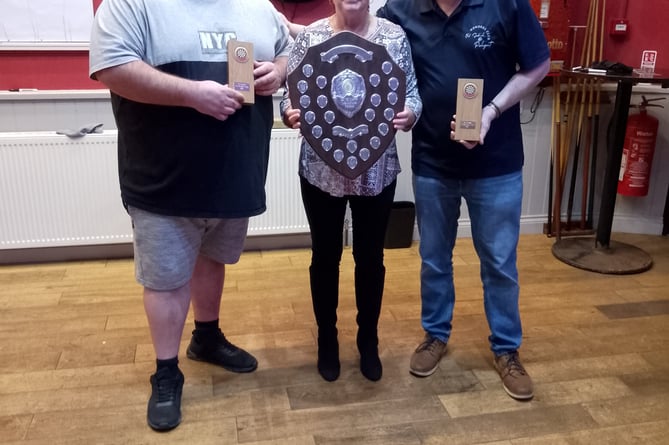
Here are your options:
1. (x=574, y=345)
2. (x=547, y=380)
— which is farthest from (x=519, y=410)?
(x=574, y=345)

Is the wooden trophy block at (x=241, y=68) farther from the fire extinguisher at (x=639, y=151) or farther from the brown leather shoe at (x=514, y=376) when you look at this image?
the fire extinguisher at (x=639, y=151)

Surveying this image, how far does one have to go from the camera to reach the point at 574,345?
2.39 metres

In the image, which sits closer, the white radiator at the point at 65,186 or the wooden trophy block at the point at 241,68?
the wooden trophy block at the point at 241,68

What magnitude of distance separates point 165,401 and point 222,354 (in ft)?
1.11

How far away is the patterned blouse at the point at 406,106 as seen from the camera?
5.82ft

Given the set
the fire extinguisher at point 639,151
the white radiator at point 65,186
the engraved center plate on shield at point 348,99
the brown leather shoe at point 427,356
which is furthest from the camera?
the fire extinguisher at point 639,151

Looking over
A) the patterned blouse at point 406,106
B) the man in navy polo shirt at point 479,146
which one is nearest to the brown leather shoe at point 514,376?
the man in navy polo shirt at point 479,146

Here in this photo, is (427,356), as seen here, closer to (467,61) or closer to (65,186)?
(467,61)

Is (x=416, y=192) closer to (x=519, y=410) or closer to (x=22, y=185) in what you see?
(x=519, y=410)

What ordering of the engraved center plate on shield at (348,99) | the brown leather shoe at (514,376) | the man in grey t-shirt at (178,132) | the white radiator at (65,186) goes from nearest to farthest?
the man in grey t-shirt at (178,132)
the engraved center plate on shield at (348,99)
the brown leather shoe at (514,376)
the white radiator at (65,186)

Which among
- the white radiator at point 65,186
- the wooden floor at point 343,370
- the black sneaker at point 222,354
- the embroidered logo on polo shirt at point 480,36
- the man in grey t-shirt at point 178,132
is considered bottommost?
the wooden floor at point 343,370

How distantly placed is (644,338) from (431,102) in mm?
1405

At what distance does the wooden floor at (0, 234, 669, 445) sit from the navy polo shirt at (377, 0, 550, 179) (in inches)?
30.8

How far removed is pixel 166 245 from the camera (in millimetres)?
1759
